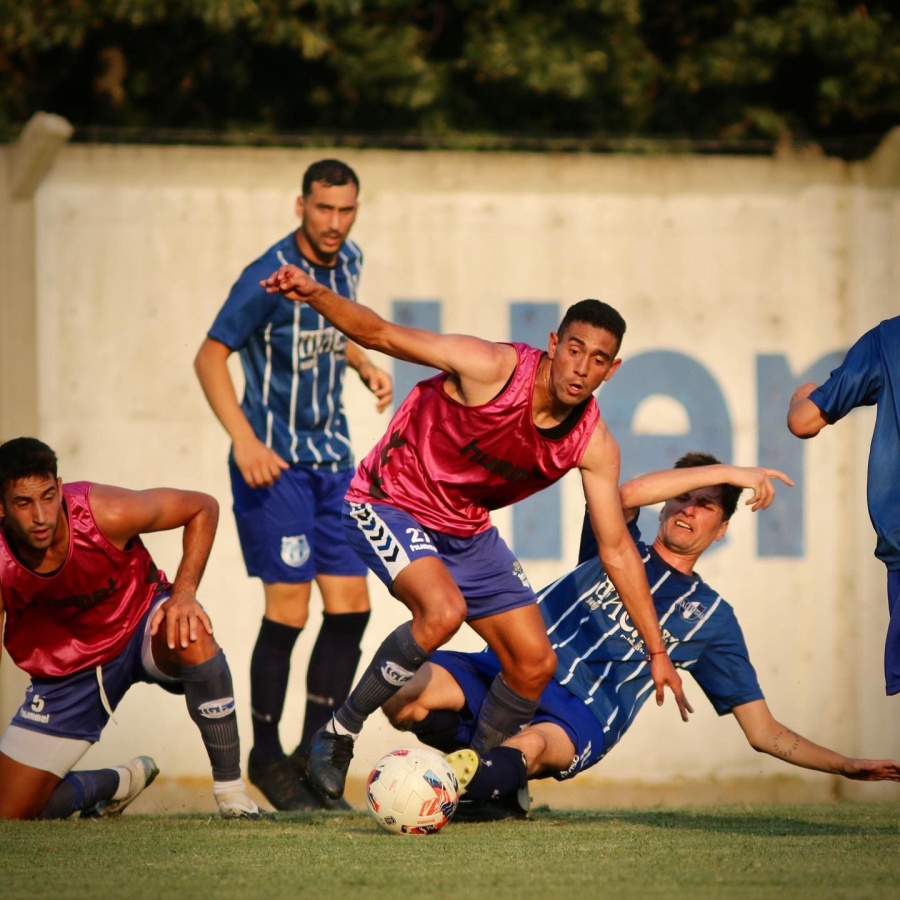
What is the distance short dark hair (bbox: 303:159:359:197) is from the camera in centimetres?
740

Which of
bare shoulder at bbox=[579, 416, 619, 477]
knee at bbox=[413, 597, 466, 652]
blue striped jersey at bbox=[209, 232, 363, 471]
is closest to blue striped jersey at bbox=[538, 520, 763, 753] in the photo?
bare shoulder at bbox=[579, 416, 619, 477]

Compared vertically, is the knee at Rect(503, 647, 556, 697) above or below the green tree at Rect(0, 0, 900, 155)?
below

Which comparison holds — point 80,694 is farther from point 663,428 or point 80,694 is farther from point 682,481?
point 663,428

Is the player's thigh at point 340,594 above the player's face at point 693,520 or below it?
below

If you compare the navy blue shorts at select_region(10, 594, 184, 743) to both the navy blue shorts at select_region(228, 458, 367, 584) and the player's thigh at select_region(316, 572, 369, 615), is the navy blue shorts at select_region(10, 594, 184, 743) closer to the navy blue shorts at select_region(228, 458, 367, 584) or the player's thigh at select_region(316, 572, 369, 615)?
the navy blue shorts at select_region(228, 458, 367, 584)

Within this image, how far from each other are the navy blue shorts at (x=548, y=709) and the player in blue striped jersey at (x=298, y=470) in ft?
3.82

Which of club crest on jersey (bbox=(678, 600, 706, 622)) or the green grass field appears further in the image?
club crest on jersey (bbox=(678, 600, 706, 622))

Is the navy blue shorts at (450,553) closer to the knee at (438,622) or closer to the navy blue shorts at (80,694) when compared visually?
the knee at (438,622)

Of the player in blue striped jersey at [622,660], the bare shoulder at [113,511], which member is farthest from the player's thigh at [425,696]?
the bare shoulder at [113,511]

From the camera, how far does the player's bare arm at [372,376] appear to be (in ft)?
25.6

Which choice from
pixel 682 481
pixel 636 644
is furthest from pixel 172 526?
pixel 682 481

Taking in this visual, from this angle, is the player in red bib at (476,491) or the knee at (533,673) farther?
the knee at (533,673)

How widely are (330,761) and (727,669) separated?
180 cm

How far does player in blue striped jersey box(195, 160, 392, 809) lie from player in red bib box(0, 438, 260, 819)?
83cm
